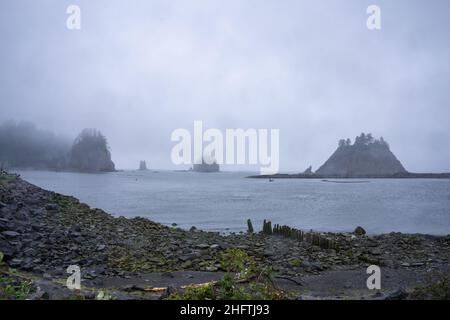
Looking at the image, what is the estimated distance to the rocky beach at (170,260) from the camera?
7966mm

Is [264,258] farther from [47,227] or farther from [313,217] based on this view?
[313,217]

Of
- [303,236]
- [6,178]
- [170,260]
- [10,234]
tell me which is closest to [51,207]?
[6,178]

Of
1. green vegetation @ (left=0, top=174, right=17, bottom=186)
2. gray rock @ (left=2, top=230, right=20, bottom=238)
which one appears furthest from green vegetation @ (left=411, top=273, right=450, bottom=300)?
green vegetation @ (left=0, top=174, right=17, bottom=186)

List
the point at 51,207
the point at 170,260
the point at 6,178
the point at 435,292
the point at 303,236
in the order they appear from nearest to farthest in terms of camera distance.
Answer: the point at 435,292 → the point at 170,260 → the point at 303,236 → the point at 51,207 → the point at 6,178

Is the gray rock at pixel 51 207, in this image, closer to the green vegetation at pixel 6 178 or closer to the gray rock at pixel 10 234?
the green vegetation at pixel 6 178

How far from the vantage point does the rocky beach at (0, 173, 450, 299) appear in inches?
314

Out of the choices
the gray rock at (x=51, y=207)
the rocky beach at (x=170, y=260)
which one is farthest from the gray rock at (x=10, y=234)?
the gray rock at (x=51, y=207)

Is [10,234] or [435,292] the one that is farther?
[10,234]

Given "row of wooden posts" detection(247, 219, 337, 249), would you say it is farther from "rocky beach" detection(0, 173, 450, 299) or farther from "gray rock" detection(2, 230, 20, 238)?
"gray rock" detection(2, 230, 20, 238)

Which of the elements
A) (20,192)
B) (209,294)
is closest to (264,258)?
(209,294)

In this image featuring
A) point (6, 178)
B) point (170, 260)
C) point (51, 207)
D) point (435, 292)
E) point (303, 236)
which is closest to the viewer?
point (435, 292)

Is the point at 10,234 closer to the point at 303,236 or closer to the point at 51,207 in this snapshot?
the point at 51,207

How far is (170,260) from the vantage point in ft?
41.8

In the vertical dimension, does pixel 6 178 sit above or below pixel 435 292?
above
